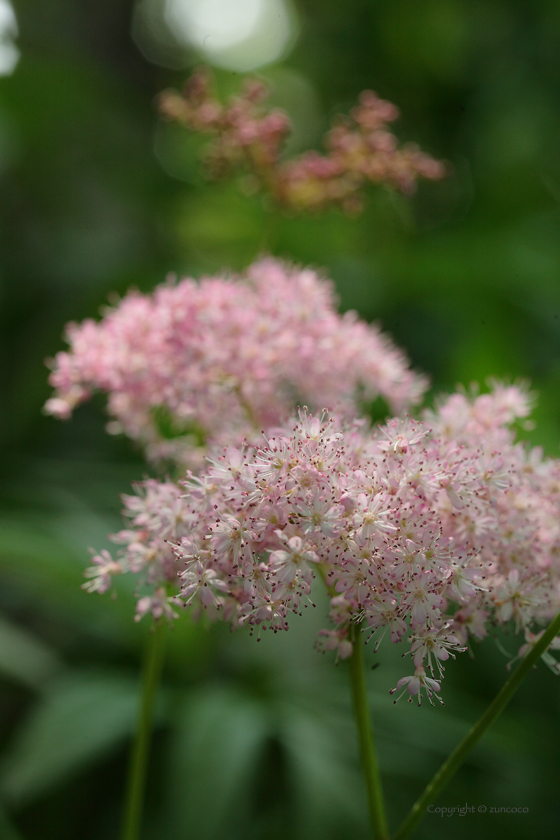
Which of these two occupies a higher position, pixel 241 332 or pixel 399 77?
pixel 399 77

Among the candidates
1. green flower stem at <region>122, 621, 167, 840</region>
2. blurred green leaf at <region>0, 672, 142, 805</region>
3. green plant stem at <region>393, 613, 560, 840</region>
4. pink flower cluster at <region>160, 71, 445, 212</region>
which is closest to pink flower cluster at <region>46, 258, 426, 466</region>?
pink flower cluster at <region>160, 71, 445, 212</region>

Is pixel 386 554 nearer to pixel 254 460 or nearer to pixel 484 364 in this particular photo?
pixel 254 460

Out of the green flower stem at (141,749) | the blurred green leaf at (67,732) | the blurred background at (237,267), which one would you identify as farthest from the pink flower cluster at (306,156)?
the blurred green leaf at (67,732)

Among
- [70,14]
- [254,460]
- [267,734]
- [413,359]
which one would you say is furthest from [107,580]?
[70,14]

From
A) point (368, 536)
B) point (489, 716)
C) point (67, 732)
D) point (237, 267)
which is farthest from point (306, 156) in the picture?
point (237, 267)

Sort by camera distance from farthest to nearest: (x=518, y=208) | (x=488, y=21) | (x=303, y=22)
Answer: (x=303, y=22) → (x=488, y=21) → (x=518, y=208)

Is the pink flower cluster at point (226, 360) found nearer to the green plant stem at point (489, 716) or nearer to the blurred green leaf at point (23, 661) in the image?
the green plant stem at point (489, 716)

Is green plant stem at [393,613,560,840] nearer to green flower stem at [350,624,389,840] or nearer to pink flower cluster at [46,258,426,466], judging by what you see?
green flower stem at [350,624,389,840]

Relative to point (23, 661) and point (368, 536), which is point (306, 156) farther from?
point (23, 661)
